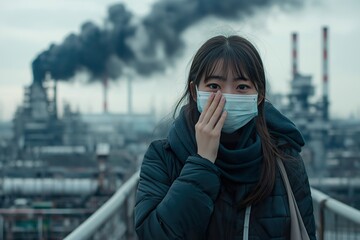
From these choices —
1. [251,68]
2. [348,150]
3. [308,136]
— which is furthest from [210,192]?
[348,150]

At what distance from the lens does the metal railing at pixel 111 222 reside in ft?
6.82

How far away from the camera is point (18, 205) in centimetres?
1775

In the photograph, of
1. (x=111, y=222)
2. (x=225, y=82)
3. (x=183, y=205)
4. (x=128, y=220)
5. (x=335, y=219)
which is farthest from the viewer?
(x=128, y=220)

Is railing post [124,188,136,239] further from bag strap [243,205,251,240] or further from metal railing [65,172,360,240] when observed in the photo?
bag strap [243,205,251,240]

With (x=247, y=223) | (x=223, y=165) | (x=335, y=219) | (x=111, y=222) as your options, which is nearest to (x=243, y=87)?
(x=223, y=165)

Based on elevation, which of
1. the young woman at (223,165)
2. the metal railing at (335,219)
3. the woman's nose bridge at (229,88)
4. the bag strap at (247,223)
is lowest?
the metal railing at (335,219)

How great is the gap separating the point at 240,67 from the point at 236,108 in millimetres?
108

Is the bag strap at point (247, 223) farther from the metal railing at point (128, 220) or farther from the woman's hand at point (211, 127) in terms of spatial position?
the metal railing at point (128, 220)

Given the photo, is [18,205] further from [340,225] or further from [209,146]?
[209,146]

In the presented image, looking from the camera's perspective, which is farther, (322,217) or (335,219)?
(322,217)

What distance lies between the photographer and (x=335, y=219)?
9.29ft

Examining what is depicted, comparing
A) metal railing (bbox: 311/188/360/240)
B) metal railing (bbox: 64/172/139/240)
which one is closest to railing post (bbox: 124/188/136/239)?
metal railing (bbox: 64/172/139/240)

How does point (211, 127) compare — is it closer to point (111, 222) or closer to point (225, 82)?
point (225, 82)

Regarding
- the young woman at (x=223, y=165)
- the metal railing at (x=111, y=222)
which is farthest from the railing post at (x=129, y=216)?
the young woman at (x=223, y=165)
